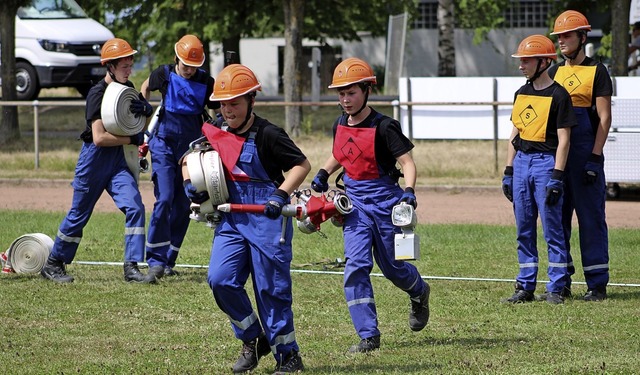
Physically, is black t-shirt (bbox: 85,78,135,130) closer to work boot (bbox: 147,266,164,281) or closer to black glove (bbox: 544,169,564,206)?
work boot (bbox: 147,266,164,281)

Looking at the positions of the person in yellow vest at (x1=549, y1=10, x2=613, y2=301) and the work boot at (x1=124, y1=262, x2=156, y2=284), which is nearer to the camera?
the person in yellow vest at (x1=549, y1=10, x2=613, y2=301)

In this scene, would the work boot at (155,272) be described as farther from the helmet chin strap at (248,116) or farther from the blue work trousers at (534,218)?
the helmet chin strap at (248,116)

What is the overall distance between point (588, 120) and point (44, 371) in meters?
4.76

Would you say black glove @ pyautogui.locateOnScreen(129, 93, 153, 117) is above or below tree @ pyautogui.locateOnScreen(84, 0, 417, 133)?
below

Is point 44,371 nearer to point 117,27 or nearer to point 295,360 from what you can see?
point 295,360

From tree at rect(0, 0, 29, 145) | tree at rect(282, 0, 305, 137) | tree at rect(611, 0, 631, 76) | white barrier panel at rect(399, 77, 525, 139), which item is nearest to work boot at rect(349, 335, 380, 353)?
white barrier panel at rect(399, 77, 525, 139)

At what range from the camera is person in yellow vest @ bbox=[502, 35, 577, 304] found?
29.6 ft

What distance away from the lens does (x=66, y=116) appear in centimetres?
2725

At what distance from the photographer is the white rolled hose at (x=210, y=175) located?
664 centimetres

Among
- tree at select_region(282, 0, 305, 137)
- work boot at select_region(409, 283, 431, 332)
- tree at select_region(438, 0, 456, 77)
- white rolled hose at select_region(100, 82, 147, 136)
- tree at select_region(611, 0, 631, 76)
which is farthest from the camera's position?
tree at select_region(438, 0, 456, 77)

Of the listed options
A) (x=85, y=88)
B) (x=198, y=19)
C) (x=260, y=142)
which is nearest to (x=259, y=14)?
(x=198, y=19)

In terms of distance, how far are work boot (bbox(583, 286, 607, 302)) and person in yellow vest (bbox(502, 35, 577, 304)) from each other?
0.96 ft

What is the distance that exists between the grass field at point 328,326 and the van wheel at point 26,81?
15383 mm

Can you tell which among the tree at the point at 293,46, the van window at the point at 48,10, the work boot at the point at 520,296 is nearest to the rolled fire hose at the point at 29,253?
the work boot at the point at 520,296
